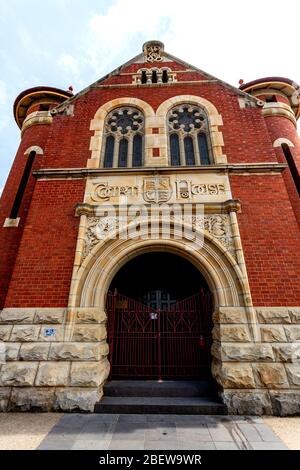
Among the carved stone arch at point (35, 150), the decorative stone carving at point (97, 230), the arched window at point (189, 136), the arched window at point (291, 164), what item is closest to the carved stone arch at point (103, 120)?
the arched window at point (189, 136)

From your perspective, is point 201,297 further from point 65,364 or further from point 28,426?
point 28,426

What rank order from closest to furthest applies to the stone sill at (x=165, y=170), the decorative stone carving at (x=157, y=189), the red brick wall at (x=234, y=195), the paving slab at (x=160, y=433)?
the paving slab at (x=160, y=433) → the red brick wall at (x=234, y=195) → the decorative stone carving at (x=157, y=189) → the stone sill at (x=165, y=170)

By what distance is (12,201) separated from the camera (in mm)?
7195

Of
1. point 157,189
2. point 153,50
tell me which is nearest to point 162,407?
point 157,189

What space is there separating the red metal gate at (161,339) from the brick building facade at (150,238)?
0.08 metres

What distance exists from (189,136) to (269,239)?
13.6 feet

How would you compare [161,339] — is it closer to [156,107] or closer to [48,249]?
[48,249]

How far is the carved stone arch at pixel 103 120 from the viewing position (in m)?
6.82

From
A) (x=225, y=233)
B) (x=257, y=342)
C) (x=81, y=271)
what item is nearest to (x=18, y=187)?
(x=81, y=271)

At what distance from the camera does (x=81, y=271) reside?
5.24 meters

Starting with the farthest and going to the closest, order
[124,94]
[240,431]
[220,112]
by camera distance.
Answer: [124,94] < [220,112] < [240,431]

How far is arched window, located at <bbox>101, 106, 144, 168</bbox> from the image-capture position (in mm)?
7133

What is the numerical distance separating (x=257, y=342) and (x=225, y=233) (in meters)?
2.45

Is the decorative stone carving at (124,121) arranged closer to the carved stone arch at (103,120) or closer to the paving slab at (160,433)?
the carved stone arch at (103,120)
